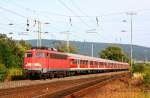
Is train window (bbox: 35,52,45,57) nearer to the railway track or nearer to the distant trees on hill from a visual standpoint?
the distant trees on hill

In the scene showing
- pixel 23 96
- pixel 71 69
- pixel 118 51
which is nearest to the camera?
pixel 23 96

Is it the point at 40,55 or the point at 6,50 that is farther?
the point at 6,50

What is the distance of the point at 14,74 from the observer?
47.3m

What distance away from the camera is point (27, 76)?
146 feet

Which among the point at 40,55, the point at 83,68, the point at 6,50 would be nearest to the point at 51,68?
the point at 40,55

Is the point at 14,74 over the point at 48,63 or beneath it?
beneath

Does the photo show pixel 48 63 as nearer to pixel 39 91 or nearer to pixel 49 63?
pixel 49 63

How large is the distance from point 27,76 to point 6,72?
227cm

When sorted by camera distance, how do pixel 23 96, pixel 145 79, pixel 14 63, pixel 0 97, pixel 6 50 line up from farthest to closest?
pixel 14 63, pixel 6 50, pixel 145 79, pixel 23 96, pixel 0 97

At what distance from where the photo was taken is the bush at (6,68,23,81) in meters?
44.7

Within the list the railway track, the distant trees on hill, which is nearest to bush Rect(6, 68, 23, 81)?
the distant trees on hill

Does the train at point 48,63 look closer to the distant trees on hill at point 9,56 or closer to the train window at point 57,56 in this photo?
the train window at point 57,56

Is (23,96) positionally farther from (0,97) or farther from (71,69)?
(71,69)

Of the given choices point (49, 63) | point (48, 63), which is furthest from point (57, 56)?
point (48, 63)
